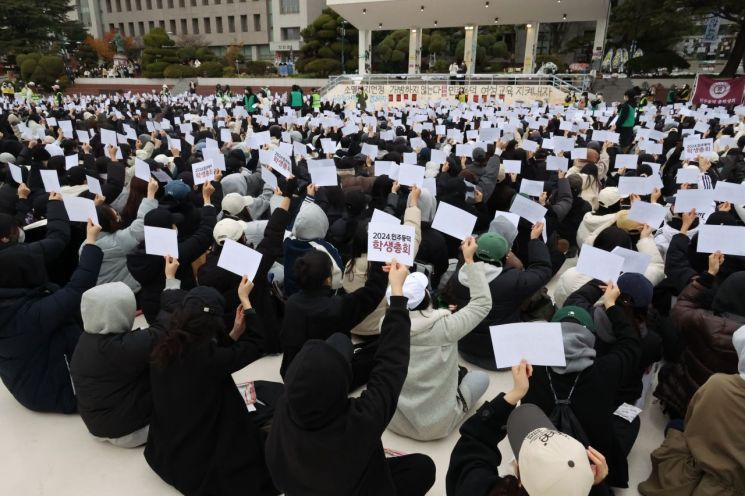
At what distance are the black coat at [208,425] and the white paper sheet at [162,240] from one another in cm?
88

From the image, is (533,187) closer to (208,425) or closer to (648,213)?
(648,213)

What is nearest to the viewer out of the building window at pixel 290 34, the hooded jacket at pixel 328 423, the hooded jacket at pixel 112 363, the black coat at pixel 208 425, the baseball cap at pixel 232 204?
the hooded jacket at pixel 328 423

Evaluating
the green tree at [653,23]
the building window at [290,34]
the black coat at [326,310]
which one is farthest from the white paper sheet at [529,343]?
the building window at [290,34]

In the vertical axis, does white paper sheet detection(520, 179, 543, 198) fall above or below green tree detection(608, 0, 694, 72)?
below

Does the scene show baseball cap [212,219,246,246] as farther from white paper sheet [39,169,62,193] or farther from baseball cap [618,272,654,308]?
baseball cap [618,272,654,308]

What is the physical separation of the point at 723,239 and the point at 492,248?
1.34 metres

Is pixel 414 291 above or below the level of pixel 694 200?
below

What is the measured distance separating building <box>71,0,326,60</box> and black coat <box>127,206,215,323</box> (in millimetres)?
46227

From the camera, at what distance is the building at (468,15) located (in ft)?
77.8

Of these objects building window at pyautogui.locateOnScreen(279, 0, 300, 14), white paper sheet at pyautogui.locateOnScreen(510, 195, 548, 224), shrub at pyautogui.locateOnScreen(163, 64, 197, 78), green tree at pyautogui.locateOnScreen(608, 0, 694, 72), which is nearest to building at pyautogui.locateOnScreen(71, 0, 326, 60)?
building window at pyautogui.locateOnScreen(279, 0, 300, 14)

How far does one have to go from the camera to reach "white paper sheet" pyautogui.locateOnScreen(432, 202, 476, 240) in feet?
9.73

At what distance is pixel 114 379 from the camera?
246 centimetres

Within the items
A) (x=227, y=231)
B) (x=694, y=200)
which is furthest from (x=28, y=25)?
(x=694, y=200)

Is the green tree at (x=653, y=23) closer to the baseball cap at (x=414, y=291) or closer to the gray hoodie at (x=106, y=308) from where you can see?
the baseball cap at (x=414, y=291)
